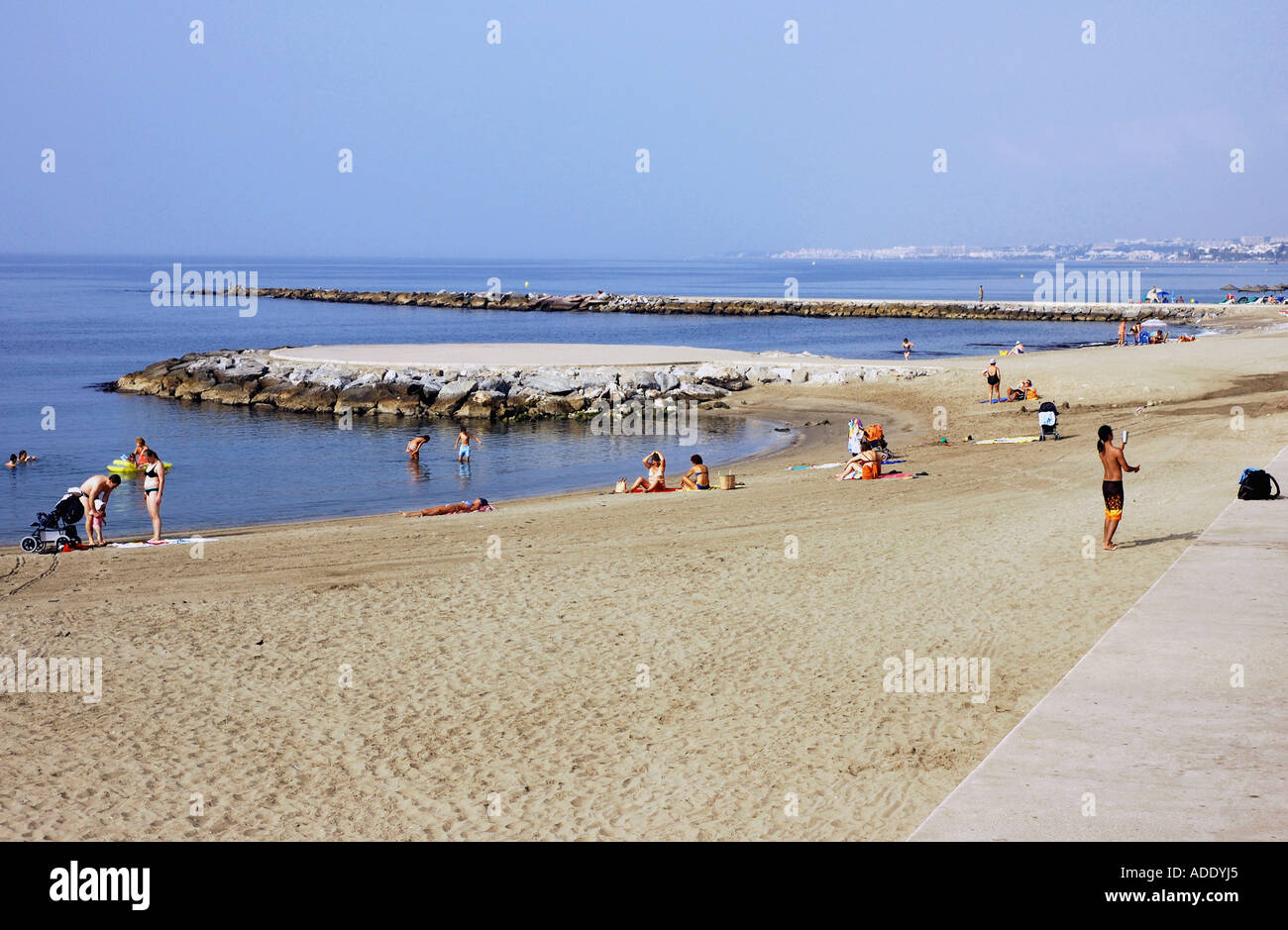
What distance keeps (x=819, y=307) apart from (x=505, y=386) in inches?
2385

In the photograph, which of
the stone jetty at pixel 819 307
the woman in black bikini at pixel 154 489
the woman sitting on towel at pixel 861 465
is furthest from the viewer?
the stone jetty at pixel 819 307

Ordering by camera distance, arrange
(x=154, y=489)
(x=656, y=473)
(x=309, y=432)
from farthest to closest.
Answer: (x=309, y=432) < (x=656, y=473) < (x=154, y=489)

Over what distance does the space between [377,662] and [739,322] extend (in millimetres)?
76521

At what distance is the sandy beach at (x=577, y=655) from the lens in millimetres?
7684

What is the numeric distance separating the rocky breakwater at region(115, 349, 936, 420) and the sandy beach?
18652 millimetres

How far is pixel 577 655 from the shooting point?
35.7 ft

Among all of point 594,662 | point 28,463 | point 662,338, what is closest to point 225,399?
point 28,463

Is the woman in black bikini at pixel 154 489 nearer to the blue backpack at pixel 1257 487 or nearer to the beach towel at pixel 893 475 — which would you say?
the beach towel at pixel 893 475

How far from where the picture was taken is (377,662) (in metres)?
10.8

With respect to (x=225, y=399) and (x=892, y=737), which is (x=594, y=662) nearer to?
(x=892, y=737)

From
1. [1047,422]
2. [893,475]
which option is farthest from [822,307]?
[893,475]

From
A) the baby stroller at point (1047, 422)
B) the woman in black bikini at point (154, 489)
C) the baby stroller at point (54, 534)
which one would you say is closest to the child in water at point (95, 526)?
the baby stroller at point (54, 534)

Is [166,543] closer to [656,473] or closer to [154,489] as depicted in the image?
[154,489]

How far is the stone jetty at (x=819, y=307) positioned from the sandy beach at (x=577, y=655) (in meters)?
63.5
